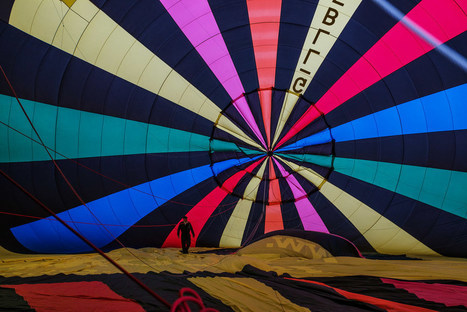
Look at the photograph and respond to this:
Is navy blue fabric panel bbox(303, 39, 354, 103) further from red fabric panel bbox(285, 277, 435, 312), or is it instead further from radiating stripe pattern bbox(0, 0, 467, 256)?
red fabric panel bbox(285, 277, 435, 312)

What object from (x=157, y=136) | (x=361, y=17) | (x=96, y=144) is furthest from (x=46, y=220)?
(x=361, y=17)

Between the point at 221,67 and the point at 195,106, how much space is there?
0.50m

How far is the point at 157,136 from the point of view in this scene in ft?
14.7

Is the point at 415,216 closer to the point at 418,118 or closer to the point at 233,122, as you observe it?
the point at 418,118

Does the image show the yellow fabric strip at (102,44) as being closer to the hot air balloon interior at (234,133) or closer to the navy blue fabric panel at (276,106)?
the hot air balloon interior at (234,133)

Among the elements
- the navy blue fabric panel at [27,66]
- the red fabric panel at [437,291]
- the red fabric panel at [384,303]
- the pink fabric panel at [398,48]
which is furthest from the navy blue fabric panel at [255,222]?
the navy blue fabric panel at [27,66]

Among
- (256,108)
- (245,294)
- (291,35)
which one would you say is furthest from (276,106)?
(245,294)

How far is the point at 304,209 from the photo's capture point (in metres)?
4.79

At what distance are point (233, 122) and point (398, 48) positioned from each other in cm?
184

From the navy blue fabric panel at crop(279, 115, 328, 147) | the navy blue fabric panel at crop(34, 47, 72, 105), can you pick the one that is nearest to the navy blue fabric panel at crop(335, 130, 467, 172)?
the navy blue fabric panel at crop(279, 115, 328, 147)

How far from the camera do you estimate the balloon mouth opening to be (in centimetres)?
459

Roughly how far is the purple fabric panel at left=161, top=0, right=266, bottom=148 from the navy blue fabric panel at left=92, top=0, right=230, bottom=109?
0.19 feet

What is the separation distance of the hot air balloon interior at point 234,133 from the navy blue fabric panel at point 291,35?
14mm

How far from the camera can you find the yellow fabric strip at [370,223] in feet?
15.3
